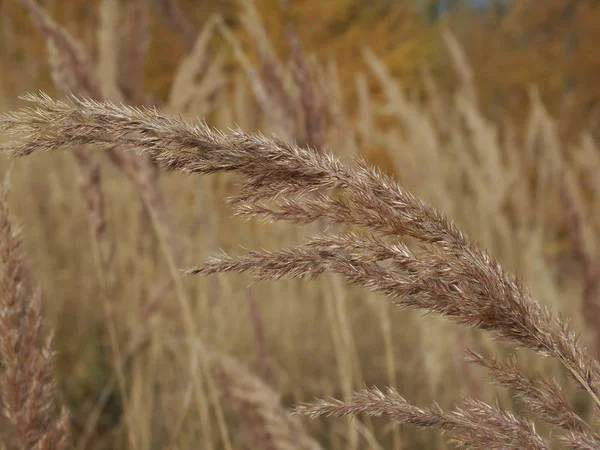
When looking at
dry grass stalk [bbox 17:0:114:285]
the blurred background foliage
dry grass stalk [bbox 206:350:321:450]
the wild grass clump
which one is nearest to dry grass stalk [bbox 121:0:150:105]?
dry grass stalk [bbox 17:0:114:285]

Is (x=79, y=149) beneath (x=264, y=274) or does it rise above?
above

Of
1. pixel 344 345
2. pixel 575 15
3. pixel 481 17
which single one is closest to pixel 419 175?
pixel 344 345

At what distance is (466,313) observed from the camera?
65 centimetres

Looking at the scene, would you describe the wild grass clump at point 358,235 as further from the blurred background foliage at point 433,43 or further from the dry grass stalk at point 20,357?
the blurred background foliage at point 433,43

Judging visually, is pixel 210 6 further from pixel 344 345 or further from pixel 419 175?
pixel 344 345

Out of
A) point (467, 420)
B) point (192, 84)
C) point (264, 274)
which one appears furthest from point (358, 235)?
point (192, 84)

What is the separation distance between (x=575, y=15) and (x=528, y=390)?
18.0m

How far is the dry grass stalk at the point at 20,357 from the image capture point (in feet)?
2.87

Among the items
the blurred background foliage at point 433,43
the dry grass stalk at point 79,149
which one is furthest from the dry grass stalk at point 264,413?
the blurred background foliage at point 433,43

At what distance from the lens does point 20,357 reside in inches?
35.5

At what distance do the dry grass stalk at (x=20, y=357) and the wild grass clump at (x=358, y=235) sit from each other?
243 mm

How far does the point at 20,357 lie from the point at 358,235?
0.49 meters

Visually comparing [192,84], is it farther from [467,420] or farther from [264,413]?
[467,420]

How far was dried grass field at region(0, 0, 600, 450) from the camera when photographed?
0.64 meters
